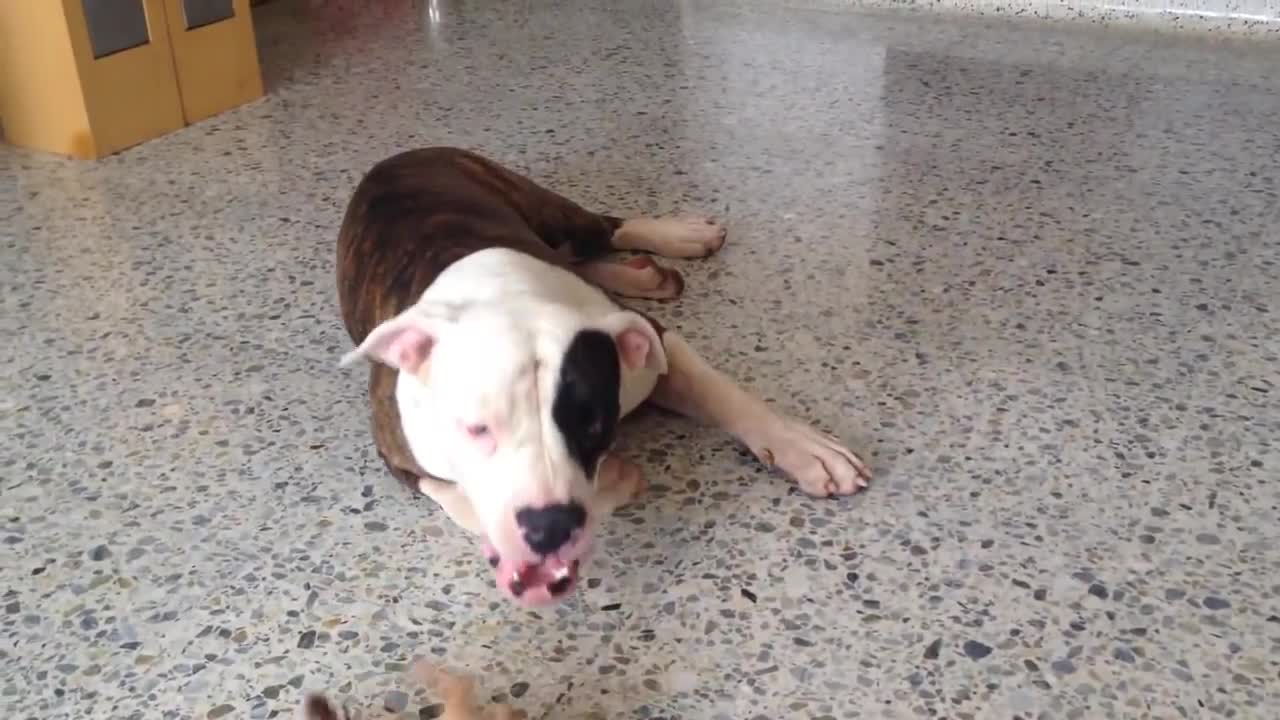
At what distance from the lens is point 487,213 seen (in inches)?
51.2

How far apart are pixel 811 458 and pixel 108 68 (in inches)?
55.9

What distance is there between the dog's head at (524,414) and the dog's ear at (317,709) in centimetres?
16

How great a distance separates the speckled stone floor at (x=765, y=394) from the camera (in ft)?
3.18

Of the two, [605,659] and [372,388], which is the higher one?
[372,388]

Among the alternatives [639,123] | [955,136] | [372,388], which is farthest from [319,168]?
[955,136]

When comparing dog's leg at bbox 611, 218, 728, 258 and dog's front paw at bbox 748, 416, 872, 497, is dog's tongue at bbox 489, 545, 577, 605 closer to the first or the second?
dog's front paw at bbox 748, 416, 872, 497

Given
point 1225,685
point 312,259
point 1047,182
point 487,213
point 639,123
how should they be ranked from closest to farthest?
1. point 1225,685
2. point 487,213
3. point 312,259
4. point 1047,182
5. point 639,123

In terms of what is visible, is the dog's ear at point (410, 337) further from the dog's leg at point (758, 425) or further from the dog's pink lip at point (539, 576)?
the dog's leg at point (758, 425)

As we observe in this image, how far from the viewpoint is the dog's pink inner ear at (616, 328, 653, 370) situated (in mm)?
1001

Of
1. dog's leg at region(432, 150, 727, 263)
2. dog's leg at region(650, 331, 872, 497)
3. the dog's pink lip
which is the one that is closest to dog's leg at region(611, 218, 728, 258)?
dog's leg at region(432, 150, 727, 263)

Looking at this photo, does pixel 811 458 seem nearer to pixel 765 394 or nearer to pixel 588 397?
pixel 765 394

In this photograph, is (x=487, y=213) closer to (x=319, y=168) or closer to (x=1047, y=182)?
(x=319, y=168)

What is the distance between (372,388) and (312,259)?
0.53 m

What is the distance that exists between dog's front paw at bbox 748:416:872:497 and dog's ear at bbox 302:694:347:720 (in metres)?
0.48
